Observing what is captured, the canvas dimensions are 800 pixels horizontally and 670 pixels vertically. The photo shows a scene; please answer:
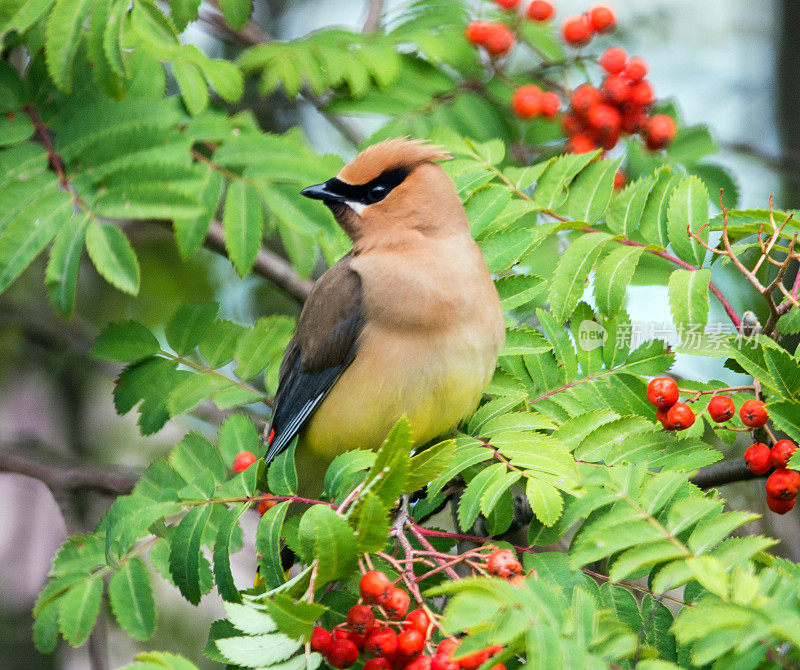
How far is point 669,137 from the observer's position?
4.04 metres

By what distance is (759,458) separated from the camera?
2.51 m

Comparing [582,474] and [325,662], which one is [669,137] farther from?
[325,662]

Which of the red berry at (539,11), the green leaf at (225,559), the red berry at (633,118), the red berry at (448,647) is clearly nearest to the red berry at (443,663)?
the red berry at (448,647)

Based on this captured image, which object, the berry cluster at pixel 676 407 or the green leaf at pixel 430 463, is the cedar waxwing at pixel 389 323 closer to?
the berry cluster at pixel 676 407

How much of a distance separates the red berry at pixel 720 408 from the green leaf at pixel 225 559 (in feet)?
4.20

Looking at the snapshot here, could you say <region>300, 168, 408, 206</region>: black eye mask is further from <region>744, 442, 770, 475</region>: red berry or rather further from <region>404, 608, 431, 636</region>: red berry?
<region>404, 608, 431, 636</region>: red berry

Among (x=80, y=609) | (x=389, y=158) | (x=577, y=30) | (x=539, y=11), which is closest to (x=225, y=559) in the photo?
(x=80, y=609)

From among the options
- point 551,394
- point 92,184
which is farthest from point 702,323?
point 92,184

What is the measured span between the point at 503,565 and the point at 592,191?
1.48 metres

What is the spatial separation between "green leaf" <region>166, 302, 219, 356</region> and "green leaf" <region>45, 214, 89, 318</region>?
966 mm

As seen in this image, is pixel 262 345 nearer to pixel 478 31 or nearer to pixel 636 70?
pixel 478 31

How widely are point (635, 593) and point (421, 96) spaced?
2397 millimetres

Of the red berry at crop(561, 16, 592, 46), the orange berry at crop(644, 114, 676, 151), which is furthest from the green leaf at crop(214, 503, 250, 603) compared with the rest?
the red berry at crop(561, 16, 592, 46)

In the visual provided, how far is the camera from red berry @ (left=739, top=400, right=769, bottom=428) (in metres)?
2.47
